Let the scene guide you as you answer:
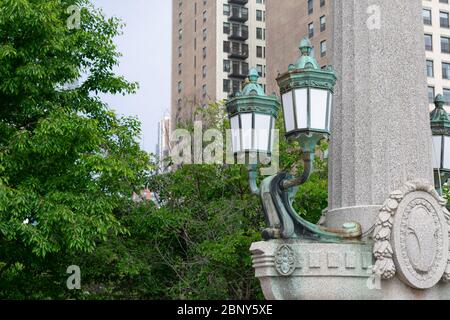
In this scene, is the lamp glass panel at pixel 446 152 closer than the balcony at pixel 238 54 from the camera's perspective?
Yes

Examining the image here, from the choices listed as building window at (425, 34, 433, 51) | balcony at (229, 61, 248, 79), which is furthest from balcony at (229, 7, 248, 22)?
building window at (425, 34, 433, 51)

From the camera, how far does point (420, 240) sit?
8148 mm

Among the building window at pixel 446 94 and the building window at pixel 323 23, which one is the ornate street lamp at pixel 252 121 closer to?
the building window at pixel 323 23

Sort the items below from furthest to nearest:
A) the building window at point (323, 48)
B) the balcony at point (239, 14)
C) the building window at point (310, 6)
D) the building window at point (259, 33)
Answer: the building window at point (259, 33), the balcony at point (239, 14), the building window at point (310, 6), the building window at point (323, 48)

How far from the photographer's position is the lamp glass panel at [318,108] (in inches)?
299

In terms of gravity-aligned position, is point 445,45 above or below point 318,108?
above

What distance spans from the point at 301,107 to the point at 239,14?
71949 millimetres

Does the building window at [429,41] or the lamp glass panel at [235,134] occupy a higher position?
→ the building window at [429,41]

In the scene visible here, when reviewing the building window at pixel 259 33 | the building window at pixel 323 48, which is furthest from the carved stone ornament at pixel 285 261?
the building window at pixel 259 33

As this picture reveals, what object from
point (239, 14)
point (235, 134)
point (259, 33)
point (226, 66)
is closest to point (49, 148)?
point (235, 134)

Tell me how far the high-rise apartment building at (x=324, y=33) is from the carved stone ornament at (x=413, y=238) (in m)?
47.9

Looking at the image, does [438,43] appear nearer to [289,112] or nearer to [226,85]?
[226,85]

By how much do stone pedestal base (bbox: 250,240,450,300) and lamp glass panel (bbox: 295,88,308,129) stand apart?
1220 mm
